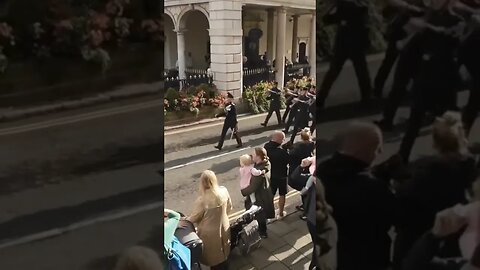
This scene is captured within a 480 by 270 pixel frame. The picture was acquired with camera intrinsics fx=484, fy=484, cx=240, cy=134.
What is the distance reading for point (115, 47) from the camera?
1087 millimetres

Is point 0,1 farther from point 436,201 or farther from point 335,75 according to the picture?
point 436,201

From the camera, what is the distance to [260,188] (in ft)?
7.09

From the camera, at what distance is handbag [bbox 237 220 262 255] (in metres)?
2.04

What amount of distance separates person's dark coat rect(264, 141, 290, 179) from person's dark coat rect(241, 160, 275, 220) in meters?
0.05

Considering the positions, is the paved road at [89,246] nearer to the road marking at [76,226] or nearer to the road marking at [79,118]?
the road marking at [76,226]

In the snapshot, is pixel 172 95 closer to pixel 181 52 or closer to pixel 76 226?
pixel 181 52

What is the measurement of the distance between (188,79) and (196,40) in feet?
0.71

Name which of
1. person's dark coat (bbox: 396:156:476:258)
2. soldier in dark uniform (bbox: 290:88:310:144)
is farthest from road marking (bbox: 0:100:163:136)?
soldier in dark uniform (bbox: 290:88:310:144)

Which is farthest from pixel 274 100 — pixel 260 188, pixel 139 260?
pixel 139 260

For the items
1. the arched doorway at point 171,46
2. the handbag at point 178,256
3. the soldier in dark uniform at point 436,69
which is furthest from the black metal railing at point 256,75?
the soldier in dark uniform at point 436,69

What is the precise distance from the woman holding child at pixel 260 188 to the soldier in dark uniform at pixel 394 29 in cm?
100

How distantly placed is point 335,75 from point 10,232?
851mm

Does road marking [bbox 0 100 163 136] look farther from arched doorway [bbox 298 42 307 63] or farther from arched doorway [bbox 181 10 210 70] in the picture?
arched doorway [bbox 298 42 307 63]

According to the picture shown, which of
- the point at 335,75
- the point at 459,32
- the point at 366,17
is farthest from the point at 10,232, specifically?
the point at 459,32
